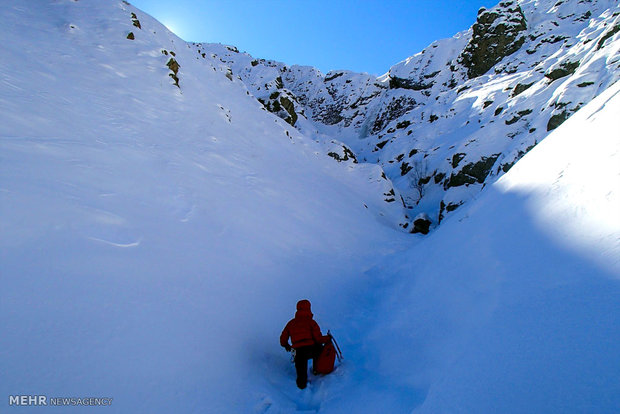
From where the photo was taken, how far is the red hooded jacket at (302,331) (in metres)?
3.91

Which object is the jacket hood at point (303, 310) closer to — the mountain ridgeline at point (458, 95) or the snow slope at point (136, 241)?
the snow slope at point (136, 241)

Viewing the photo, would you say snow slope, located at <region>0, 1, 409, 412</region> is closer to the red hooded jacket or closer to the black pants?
the black pants

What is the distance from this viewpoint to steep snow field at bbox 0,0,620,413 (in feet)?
7.35

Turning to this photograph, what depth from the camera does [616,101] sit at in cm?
458

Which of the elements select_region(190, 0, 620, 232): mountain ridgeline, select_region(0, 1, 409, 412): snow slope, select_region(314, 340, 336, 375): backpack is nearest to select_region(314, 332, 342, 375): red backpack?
select_region(314, 340, 336, 375): backpack

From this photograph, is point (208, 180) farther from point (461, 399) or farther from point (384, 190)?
point (384, 190)

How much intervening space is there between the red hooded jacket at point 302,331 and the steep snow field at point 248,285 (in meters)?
0.51

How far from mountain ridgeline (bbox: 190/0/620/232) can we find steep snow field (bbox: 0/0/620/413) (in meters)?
10.6

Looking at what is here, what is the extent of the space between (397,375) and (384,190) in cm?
2028

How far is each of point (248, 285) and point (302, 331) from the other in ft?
5.94

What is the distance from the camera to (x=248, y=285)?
17.7ft

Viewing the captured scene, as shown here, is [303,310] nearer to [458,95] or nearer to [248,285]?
[248,285]

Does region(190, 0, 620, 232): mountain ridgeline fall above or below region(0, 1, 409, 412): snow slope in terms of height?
above

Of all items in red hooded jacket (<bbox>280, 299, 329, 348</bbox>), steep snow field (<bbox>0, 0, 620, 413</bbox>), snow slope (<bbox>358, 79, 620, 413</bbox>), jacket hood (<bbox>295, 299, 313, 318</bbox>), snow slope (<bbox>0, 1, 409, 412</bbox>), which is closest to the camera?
snow slope (<bbox>358, 79, 620, 413</bbox>)
